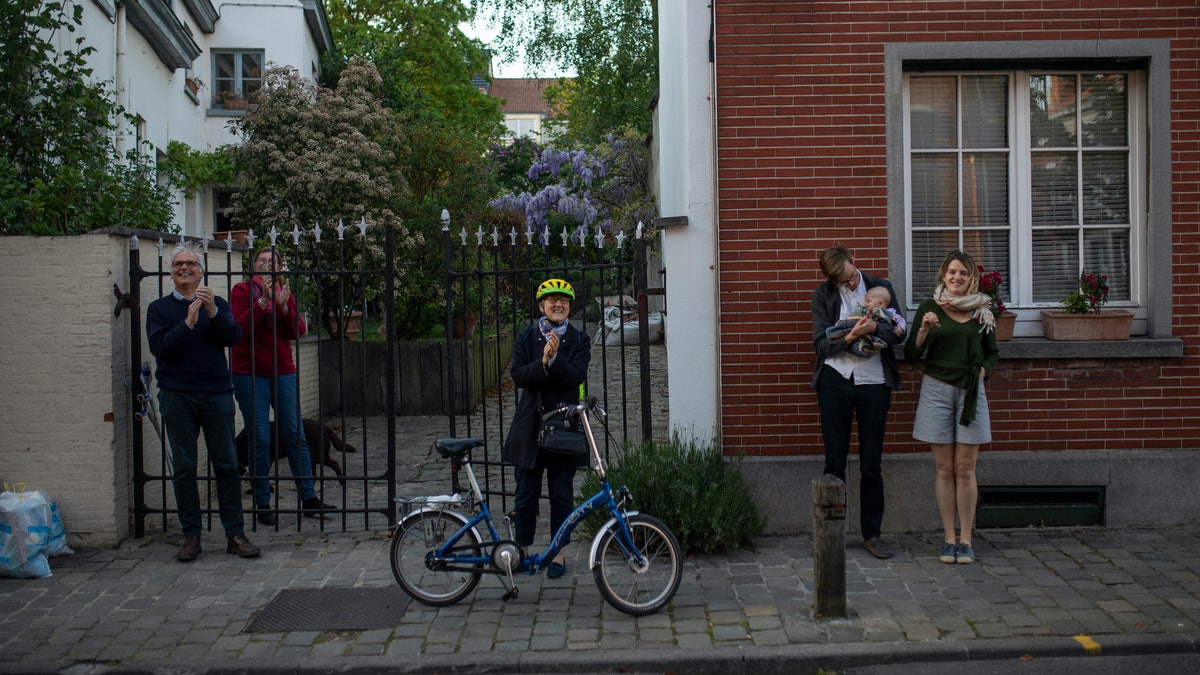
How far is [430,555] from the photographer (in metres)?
5.71

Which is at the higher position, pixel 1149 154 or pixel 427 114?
pixel 427 114

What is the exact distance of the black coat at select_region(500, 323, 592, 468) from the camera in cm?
606

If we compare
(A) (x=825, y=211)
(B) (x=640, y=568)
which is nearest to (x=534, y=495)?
(B) (x=640, y=568)

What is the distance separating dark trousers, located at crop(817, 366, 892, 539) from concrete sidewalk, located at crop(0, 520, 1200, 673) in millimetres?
311

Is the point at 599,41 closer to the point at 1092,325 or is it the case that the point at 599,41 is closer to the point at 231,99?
the point at 231,99

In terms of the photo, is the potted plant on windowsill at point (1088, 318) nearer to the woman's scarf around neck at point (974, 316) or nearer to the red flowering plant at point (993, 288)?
the red flowering plant at point (993, 288)

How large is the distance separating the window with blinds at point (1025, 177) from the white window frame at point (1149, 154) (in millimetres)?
218

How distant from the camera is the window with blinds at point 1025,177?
7.44m

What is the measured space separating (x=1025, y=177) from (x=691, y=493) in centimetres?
327

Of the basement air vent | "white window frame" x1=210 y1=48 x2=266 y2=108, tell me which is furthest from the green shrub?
"white window frame" x1=210 y1=48 x2=266 y2=108

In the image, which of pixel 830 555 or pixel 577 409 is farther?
pixel 577 409

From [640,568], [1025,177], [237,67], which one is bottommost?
[640,568]

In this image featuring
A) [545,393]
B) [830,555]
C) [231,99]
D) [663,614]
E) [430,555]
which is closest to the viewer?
[830,555]

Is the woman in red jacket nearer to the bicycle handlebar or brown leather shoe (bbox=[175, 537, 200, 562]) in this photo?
brown leather shoe (bbox=[175, 537, 200, 562])
